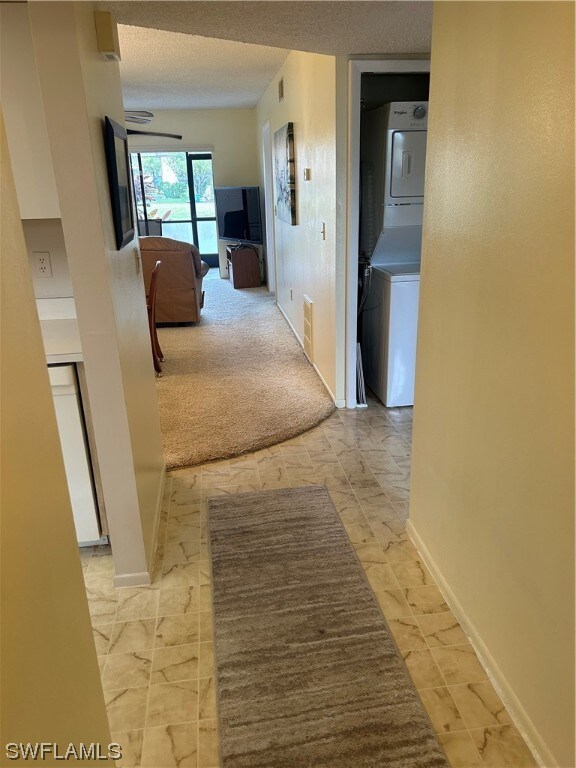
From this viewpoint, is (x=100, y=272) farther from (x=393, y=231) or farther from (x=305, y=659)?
(x=393, y=231)

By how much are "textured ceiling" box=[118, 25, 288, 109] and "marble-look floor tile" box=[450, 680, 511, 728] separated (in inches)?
154

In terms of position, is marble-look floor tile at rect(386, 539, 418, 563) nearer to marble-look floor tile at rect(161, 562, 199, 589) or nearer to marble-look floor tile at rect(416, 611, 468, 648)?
marble-look floor tile at rect(416, 611, 468, 648)

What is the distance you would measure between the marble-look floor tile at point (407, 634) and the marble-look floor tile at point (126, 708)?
33.2 inches

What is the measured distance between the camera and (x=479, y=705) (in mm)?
1625

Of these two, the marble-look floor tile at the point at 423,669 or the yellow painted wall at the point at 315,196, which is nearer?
the marble-look floor tile at the point at 423,669

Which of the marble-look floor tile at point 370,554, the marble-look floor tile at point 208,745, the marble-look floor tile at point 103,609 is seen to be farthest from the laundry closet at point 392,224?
the marble-look floor tile at point 208,745

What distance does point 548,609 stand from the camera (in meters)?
1.38

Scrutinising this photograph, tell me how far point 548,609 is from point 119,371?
4.91 ft

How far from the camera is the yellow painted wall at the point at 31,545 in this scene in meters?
0.72

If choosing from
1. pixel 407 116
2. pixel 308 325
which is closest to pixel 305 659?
pixel 407 116

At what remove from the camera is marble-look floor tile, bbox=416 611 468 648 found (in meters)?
1.86

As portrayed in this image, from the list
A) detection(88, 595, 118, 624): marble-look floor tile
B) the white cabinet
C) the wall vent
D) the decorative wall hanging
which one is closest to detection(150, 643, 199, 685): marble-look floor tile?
detection(88, 595, 118, 624): marble-look floor tile

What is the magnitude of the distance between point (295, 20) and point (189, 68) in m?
3.00

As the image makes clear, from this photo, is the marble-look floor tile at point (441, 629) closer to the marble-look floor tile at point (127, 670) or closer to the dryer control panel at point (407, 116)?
the marble-look floor tile at point (127, 670)
